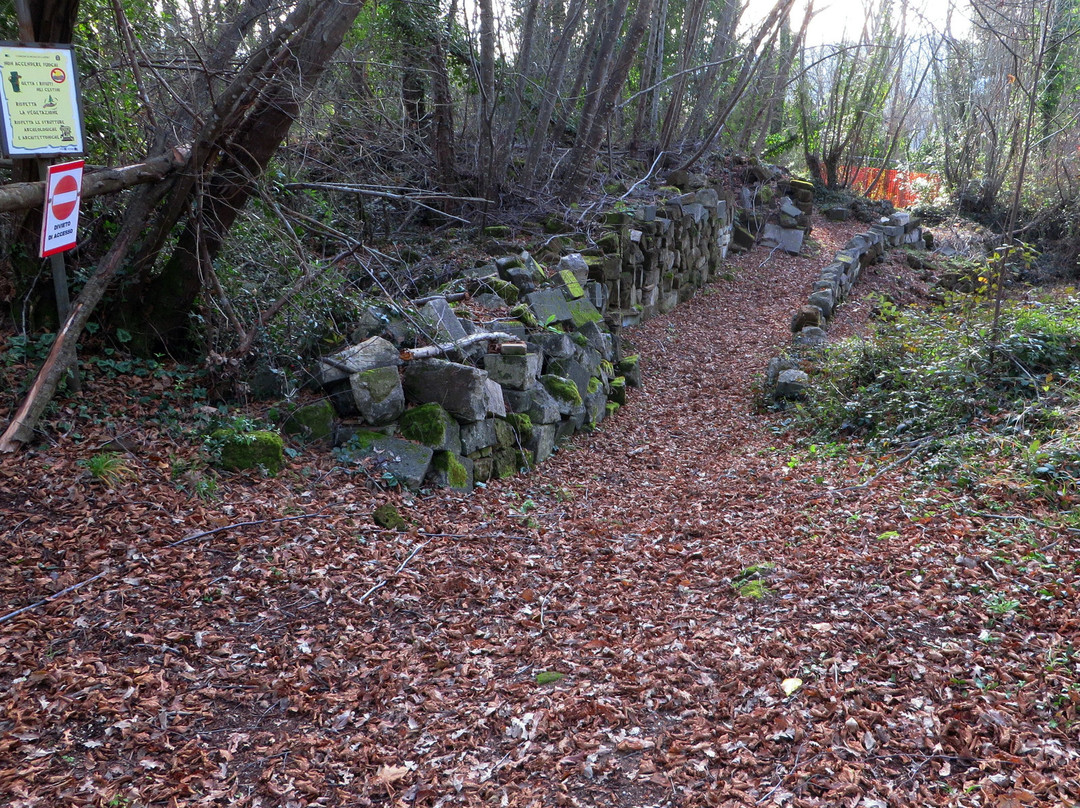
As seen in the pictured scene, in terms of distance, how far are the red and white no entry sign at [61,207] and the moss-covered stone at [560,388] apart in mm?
4272

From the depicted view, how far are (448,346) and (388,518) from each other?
6.06 ft

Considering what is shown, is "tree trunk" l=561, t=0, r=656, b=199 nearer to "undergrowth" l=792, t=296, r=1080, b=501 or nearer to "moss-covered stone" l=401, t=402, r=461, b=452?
"undergrowth" l=792, t=296, r=1080, b=501

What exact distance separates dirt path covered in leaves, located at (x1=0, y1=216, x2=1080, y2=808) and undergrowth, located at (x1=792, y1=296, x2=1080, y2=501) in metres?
0.55

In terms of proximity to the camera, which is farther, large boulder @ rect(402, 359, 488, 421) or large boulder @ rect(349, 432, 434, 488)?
large boulder @ rect(402, 359, 488, 421)

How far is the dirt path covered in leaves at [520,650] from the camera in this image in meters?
3.01

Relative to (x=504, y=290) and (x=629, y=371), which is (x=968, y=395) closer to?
(x=629, y=371)

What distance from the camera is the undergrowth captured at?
5.42 metres

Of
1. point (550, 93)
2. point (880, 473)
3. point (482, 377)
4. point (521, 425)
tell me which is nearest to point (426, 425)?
point (482, 377)

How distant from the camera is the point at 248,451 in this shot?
5.28 m

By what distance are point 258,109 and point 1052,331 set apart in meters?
6.99

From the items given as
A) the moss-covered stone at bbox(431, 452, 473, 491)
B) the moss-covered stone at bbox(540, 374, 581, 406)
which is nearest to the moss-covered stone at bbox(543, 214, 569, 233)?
the moss-covered stone at bbox(540, 374, 581, 406)

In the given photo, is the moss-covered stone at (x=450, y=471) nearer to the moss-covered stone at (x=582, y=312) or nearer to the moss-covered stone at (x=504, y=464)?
the moss-covered stone at (x=504, y=464)

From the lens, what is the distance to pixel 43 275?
219 inches

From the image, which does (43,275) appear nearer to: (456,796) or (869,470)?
(456,796)
